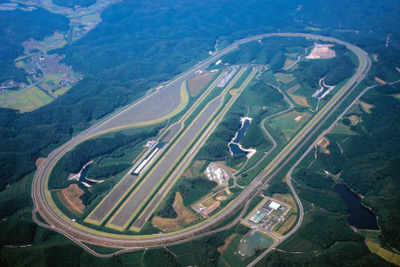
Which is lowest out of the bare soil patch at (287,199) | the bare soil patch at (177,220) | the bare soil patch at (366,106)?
the bare soil patch at (177,220)

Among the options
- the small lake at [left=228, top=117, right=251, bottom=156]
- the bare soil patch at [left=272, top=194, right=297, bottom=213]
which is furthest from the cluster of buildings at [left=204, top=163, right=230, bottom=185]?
the bare soil patch at [left=272, top=194, right=297, bottom=213]

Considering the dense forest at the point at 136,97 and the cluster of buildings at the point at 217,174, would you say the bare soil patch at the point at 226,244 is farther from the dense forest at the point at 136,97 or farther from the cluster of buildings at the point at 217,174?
the cluster of buildings at the point at 217,174

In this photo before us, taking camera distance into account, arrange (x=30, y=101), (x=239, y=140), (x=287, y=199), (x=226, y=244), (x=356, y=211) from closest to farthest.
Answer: (x=226, y=244) → (x=356, y=211) → (x=287, y=199) → (x=239, y=140) → (x=30, y=101)

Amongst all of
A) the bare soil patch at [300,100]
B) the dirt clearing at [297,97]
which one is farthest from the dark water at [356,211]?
the dirt clearing at [297,97]

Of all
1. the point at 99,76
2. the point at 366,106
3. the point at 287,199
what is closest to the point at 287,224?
the point at 287,199

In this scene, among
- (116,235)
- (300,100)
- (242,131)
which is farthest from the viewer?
(300,100)

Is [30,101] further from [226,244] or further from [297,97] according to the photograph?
[226,244]
